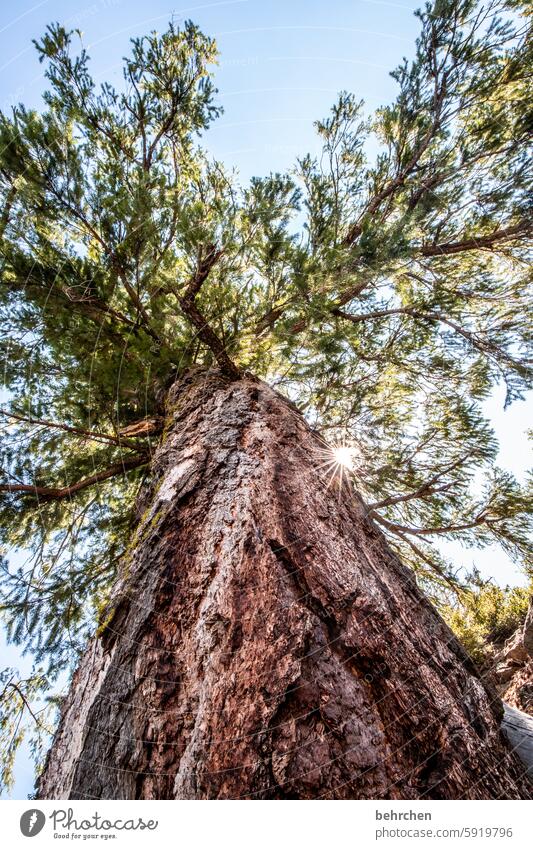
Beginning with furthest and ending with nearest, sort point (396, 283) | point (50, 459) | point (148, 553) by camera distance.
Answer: point (396, 283)
point (50, 459)
point (148, 553)

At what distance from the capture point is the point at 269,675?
1.01 metres

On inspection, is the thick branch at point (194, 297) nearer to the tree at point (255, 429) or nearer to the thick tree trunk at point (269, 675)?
the tree at point (255, 429)

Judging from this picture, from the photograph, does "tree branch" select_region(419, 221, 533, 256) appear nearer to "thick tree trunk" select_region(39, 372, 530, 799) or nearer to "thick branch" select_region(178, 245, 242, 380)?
"thick branch" select_region(178, 245, 242, 380)

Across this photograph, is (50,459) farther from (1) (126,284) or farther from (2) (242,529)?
(2) (242,529)

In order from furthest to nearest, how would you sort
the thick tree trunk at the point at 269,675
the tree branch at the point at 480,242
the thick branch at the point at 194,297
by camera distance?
the tree branch at the point at 480,242, the thick branch at the point at 194,297, the thick tree trunk at the point at 269,675

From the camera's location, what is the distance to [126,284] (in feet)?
10.2

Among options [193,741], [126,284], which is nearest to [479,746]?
[193,741]

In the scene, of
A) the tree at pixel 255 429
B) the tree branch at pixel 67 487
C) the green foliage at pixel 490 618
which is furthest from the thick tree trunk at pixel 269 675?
the green foliage at pixel 490 618

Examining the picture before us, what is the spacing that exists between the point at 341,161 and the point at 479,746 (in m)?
5.52

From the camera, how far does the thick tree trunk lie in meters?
0.90

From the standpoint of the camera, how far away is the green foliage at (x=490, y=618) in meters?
5.97

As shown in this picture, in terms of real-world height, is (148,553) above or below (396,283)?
below

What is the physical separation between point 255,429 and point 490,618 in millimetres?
7644

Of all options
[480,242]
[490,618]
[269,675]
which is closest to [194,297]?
[269,675]
